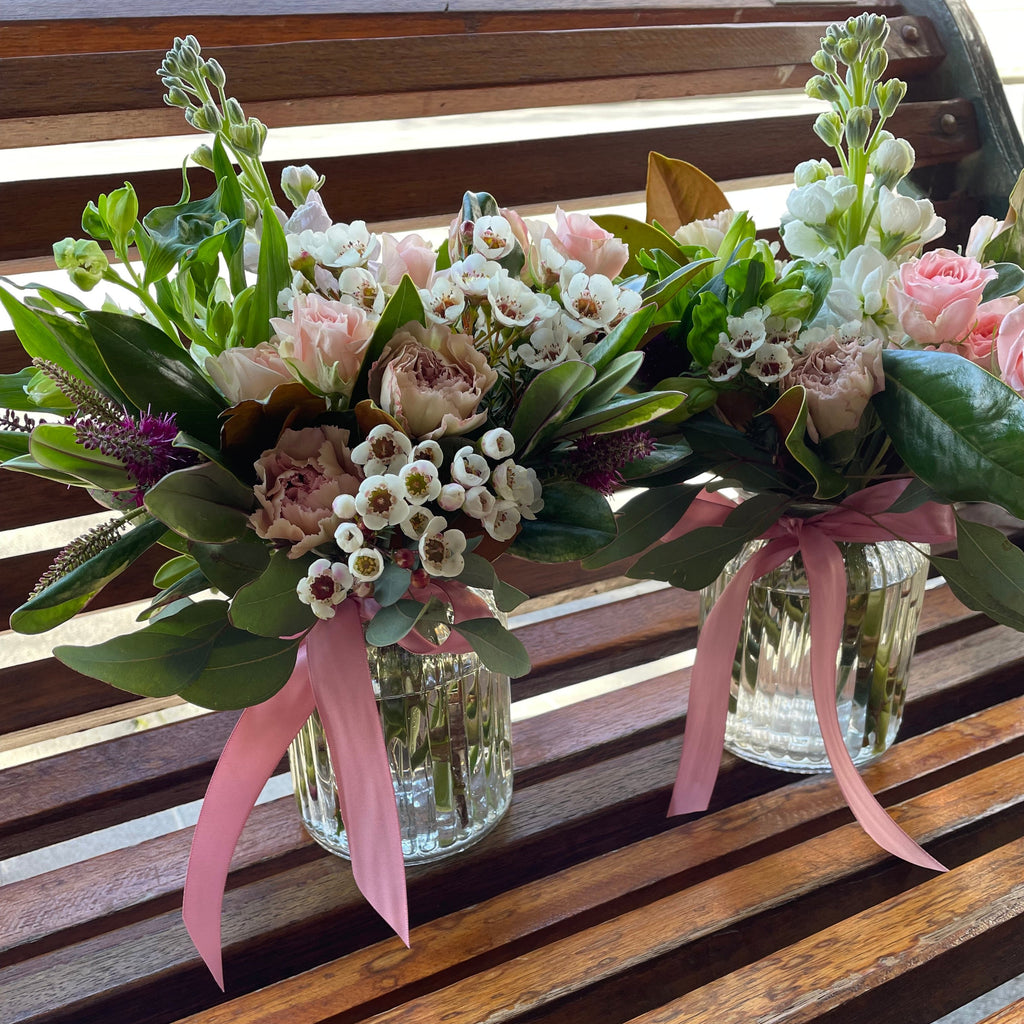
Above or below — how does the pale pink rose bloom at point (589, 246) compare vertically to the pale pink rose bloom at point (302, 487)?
above

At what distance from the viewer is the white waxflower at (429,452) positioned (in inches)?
16.6

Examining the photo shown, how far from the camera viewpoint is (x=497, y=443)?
43 centimetres

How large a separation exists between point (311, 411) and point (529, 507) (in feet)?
0.35

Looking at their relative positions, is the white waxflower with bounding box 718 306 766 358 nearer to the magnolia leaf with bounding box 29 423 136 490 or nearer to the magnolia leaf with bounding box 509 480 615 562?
the magnolia leaf with bounding box 509 480 615 562

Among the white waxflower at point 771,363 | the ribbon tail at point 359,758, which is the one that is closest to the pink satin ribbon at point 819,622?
the white waxflower at point 771,363

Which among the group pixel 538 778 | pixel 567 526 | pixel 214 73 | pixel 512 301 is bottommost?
pixel 538 778

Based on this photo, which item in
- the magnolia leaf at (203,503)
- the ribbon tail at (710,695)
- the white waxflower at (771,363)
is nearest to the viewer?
the magnolia leaf at (203,503)

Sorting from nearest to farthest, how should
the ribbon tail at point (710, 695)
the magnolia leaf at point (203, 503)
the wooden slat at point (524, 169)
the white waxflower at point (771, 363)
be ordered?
the magnolia leaf at point (203, 503)
the white waxflower at point (771, 363)
the ribbon tail at point (710, 695)
the wooden slat at point (524, 169)

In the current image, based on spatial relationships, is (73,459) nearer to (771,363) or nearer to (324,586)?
(324,586)

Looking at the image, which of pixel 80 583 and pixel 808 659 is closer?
pixel 80 583

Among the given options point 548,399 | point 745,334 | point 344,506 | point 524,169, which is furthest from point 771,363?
point 524,169

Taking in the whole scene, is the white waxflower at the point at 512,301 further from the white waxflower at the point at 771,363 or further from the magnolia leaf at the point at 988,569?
the magnolia leaf at the point at 988,569

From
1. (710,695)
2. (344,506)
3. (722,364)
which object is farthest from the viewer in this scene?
(710,695)

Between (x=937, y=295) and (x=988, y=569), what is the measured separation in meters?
0.15
